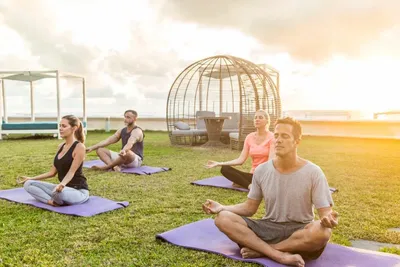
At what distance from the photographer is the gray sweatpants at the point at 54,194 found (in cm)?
400

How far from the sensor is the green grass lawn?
2.76 m

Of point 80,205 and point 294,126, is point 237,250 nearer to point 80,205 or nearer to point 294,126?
point 294,126

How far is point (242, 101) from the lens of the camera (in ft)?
33.0

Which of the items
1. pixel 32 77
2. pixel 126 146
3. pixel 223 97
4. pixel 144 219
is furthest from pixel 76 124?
pixel 32 77

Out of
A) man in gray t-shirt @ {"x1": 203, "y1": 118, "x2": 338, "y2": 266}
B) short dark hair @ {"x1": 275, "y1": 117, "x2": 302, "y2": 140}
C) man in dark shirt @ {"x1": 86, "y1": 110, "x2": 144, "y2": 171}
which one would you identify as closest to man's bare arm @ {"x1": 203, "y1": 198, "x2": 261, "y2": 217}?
man in gray t-shirt @ {"x1": 203, "y1": 118, "x2": 338, "y2": 266}

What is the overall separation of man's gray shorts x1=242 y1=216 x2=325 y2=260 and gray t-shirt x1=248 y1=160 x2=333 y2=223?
0.03 metres

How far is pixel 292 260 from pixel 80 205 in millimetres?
2317

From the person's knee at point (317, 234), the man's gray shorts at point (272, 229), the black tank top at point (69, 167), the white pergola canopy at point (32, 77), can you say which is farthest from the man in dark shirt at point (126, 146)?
the white pergola canopy at point (32, 77)

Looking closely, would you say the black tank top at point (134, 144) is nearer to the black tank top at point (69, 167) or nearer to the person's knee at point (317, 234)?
the black tank top at point (69, 167)

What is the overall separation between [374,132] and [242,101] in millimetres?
6432

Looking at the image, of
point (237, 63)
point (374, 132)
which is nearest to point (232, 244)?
point (237, 63)

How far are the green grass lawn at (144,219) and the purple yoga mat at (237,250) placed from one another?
3.4 inches

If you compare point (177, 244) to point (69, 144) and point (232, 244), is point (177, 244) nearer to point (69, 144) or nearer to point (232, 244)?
point (232, 244)

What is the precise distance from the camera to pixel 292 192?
2.54 m
